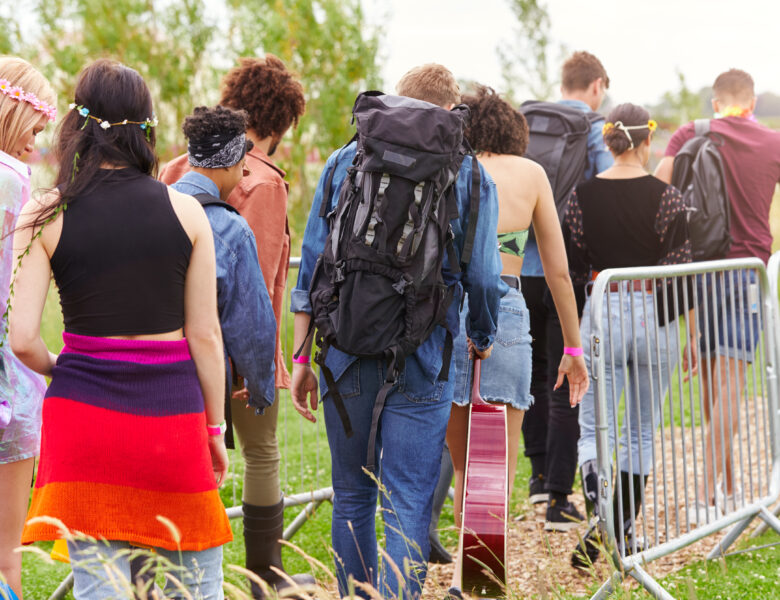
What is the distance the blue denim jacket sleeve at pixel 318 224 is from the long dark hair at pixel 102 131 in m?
0.71

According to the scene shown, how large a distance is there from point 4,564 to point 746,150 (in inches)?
187

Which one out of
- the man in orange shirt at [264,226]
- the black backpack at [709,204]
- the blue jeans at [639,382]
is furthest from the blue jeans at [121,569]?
the black backpack at [709,204]

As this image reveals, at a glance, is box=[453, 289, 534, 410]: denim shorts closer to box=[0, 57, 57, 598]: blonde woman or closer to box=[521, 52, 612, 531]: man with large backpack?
box=[521, 52, 612, 531]: man with large backpack

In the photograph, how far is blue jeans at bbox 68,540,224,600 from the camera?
8.26ft

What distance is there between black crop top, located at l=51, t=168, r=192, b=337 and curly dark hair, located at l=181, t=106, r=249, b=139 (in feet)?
2.67

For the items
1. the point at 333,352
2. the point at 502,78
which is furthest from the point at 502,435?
the point at 502,78

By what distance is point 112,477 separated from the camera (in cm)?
257

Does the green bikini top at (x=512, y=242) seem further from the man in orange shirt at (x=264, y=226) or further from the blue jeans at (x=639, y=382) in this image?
the man in orange shirt at (x=264, y=226)

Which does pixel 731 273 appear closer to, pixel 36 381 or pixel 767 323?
pixel 767 323

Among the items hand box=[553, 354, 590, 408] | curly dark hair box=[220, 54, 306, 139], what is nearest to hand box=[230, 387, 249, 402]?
curly dark hair box=[220, 54, 306, 139]

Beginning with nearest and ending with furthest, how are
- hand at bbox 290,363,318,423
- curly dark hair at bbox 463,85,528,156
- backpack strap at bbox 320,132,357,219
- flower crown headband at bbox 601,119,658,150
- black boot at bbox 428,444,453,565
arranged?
backpack strap at bbox 320,132,357,219 < hand at bbox 290,363,318,423 < curly dark hair at bbox 463,85,528,156 < flower crown headband at bbox 601,119,658,150 < black boot at bbox 428,444,453,565

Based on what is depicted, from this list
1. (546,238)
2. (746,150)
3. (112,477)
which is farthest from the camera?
(746,150)

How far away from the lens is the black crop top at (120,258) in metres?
2.49

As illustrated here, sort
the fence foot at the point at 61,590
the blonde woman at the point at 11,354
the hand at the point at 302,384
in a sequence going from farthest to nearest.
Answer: the fence foot at the point at 61,590 → the hand at the point at 302,384 → the blonde woman at the point at 11,354
